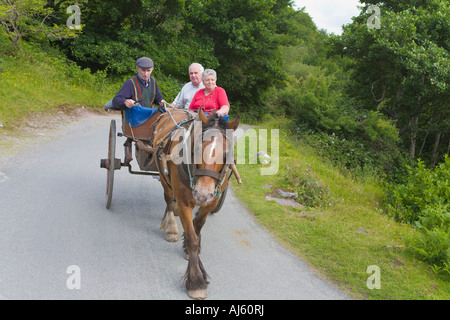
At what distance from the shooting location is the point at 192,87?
6020 mm

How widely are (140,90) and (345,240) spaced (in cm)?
395

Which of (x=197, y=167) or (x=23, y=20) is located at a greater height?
(x=23, y=20)

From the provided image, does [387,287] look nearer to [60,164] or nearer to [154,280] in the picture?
[154,280]

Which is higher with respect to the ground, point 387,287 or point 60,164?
point 60,164

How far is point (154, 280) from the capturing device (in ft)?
12.6

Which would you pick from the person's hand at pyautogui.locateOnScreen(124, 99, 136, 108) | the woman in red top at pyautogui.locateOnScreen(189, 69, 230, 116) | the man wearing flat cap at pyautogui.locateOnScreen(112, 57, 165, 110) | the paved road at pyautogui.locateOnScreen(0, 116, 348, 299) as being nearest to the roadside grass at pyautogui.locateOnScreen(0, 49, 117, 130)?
the paved road at pyautogui.locateOnScreen(0, 116, 348, 299)

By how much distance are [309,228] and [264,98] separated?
922 inches

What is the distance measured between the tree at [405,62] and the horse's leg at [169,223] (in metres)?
10.6

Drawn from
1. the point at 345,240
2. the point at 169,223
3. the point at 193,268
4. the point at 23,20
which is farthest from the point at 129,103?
the point at 23,20

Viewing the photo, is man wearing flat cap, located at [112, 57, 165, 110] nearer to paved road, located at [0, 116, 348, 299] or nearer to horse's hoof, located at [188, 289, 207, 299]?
paved road, located at [0, 116, 348, 299]

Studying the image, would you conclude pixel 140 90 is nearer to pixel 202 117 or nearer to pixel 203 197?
pixel 202 117

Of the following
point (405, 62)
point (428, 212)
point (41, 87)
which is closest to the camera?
point (428, 212)

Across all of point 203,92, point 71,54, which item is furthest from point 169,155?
point 71,54

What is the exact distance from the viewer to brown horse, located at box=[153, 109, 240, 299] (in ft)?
11.2
